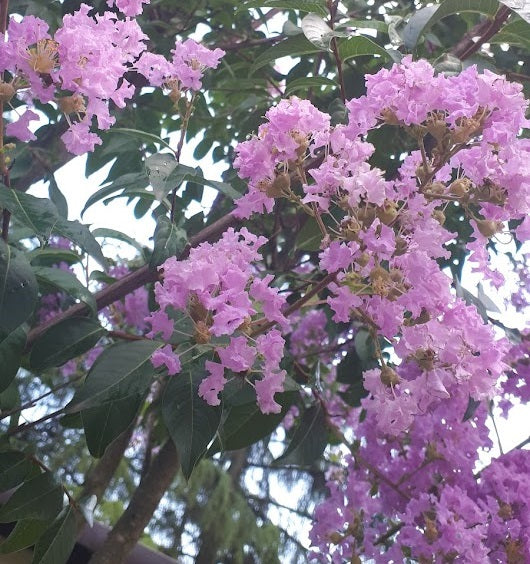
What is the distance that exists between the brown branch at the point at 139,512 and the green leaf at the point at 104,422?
1.37 ft

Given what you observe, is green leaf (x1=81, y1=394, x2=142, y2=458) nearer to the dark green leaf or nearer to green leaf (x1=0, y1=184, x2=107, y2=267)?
green leaf (x1=0, y1=184, x2=107, y2=267)

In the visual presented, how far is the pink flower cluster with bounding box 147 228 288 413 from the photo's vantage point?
2.31ft

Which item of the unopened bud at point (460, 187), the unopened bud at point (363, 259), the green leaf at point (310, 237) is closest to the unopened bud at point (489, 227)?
the unopened bud at point (460, 187)

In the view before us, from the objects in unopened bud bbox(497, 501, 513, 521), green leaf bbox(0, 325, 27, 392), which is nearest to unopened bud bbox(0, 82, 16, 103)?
green leaf bbox(0, 325, 27, 392)

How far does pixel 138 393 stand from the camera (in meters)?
0.82

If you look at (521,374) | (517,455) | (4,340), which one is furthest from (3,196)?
(521,374)

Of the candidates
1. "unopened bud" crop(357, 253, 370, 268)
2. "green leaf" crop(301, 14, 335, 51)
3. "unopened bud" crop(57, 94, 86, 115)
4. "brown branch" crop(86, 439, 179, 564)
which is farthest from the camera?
"brown branch" crop(86, 439, 179, 564)

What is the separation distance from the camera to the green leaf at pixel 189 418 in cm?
75

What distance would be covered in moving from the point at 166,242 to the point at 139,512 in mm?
570

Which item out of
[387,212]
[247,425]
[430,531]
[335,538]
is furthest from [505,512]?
[387,212]

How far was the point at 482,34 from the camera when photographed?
109cm

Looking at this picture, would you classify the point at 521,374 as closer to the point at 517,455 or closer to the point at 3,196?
the point at 517,455

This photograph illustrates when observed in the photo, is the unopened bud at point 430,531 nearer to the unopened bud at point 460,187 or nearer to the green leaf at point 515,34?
the unopened bud at point 460,187

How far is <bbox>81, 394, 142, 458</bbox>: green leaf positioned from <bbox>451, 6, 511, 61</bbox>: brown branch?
0.68 m
